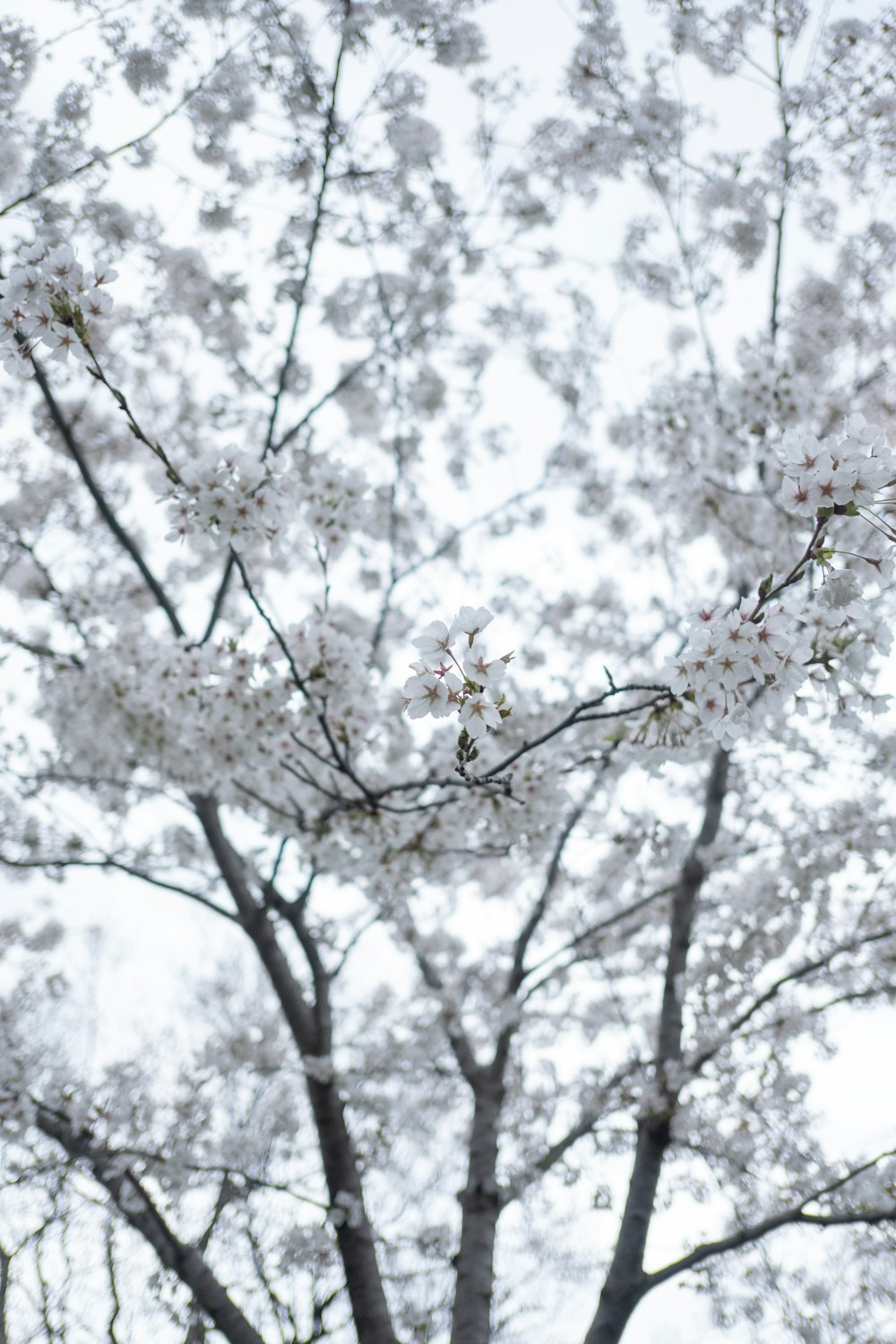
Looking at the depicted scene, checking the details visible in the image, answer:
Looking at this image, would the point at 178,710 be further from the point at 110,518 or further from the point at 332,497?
the point at 110,518

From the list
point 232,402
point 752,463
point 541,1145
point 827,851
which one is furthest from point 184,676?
point 541,1145

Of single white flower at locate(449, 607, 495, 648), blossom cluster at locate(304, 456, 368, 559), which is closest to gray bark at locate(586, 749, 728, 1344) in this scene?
blossom cluster at locate(304, 456, 368, 559)

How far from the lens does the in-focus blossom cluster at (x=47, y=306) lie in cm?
238

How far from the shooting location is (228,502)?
9.30ft

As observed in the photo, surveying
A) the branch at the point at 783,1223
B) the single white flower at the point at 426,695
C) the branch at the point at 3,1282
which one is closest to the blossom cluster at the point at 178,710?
the single white flower at the point at 426,695

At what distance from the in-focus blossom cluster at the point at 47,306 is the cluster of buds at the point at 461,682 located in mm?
1294

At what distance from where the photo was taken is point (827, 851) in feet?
18.5

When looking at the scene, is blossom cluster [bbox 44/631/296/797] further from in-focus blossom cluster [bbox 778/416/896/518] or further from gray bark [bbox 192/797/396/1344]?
in-focus blossom cluster [bbox 778/416/896/518]

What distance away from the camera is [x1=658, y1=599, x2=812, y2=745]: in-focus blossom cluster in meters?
1.97

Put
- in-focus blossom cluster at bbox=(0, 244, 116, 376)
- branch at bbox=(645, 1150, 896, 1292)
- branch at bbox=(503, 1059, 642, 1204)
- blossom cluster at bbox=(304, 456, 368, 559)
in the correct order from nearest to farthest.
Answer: in-focus blossom cluster at bbox=(0, 244, 116, 376) < blossom cluster at bbox=(304, 456, 368, 559) < branch at bbox=(645, 1150, 896, 1292) < branch at bbox=(503, 1059, 642, 1204)

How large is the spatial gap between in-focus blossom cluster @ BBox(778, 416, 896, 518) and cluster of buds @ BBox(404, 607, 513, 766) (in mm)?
741

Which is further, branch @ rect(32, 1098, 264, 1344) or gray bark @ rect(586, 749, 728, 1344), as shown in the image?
gray bark @ rect(586, 749, 728, 1344)

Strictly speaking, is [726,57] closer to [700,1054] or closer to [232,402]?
[232,402]

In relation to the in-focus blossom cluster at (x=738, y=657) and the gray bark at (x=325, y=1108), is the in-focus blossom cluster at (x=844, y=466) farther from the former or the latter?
the gray bark at (x=325, y=1108)
